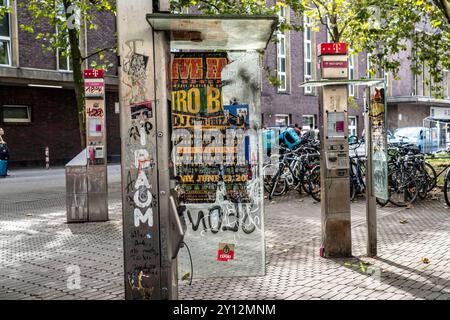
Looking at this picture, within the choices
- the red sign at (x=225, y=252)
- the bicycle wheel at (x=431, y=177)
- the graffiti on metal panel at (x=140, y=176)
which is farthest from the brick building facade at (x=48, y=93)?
the graffiti on metal panel at (x=140, y=176)

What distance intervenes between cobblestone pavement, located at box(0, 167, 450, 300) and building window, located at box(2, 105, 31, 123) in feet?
52.6

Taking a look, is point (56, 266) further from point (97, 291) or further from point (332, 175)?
point (332, 175)

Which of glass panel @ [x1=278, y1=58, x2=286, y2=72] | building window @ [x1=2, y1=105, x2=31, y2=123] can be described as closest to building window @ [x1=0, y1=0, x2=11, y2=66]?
building window @ [x1=2, y1=105, x2=31, y2=123]

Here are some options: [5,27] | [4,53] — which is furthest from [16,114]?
[5,27]

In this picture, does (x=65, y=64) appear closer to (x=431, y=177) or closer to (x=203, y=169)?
(x=431, y=177)

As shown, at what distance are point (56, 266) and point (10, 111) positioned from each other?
68.8 ft

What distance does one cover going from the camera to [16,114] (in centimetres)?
2591

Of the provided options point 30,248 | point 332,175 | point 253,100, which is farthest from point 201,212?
point 30,248

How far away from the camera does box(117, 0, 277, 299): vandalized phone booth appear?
3990mm

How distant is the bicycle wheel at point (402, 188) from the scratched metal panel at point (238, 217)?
6504 millimetres

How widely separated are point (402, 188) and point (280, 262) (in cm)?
549

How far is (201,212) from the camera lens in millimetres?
5367

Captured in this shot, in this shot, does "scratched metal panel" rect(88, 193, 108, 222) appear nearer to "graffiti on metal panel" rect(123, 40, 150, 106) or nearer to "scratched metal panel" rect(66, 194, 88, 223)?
"scratched metal panel" rect(66, 194, 88, 223)
